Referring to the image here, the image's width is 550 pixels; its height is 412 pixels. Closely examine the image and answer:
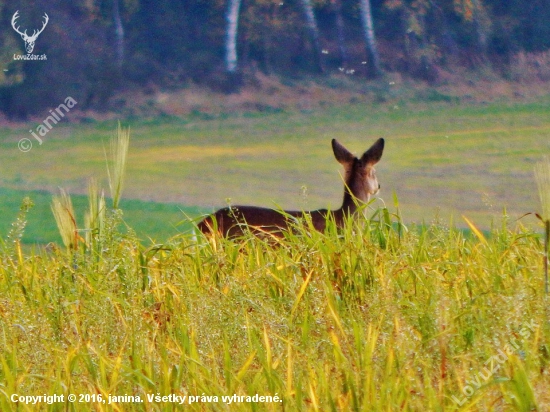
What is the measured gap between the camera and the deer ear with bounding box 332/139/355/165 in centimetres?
412

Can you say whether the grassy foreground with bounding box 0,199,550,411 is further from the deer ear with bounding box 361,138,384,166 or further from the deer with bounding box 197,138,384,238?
the deer ear with bounding box 361,138,384,166

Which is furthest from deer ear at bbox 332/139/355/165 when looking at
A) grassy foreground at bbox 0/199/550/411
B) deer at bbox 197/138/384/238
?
grassy foreground at bbox 0/199/550/411

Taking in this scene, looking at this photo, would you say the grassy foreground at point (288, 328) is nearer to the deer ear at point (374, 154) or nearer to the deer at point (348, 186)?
the deer at point (348, 186)

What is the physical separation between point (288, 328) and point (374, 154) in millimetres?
2066

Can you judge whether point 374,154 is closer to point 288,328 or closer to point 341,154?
point 341,154

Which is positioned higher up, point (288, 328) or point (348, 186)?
point (348, 186)

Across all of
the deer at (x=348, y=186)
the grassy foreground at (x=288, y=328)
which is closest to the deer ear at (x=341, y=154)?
the deer at (x=348, y=186)

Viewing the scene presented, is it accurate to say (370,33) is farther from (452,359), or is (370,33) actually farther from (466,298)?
(452,359)

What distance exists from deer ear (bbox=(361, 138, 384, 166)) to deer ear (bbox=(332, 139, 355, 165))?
69 millimetres

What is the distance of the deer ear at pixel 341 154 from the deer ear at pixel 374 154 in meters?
0.07

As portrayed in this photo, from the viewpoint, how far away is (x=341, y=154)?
13.6ft

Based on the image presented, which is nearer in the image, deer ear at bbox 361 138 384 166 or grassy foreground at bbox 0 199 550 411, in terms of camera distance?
grassy foreground at bbox 0 199 550 411

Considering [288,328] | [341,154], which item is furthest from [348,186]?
[288,328]

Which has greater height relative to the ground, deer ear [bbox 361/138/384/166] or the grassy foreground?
deer ear [bbox 361/138/384/166]
